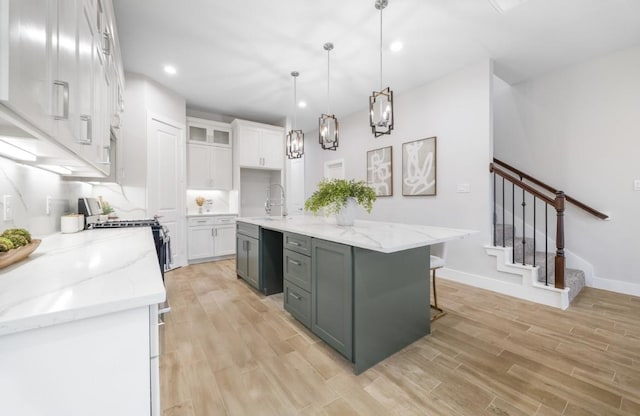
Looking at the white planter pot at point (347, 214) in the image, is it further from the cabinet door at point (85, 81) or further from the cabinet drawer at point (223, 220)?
Result: the cabinet drawer at point (223, 220)

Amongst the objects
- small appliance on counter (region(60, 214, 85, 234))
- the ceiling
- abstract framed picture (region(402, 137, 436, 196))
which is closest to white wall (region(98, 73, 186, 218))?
the ceiling

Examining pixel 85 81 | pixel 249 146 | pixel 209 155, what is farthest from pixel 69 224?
pixel 249 146

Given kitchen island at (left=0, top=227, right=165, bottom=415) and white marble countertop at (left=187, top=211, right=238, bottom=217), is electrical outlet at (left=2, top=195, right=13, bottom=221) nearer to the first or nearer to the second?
kitchen island at (left=0, top=227, right=165, bottom=415)

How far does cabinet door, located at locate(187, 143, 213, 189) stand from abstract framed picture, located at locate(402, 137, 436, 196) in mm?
3501

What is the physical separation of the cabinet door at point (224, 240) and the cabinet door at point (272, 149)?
4.75ft

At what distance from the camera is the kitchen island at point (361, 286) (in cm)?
168

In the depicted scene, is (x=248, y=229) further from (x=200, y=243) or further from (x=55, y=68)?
(x=55, y=68)

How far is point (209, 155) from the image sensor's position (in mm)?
4871

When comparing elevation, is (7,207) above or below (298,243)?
above

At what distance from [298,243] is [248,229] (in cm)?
121

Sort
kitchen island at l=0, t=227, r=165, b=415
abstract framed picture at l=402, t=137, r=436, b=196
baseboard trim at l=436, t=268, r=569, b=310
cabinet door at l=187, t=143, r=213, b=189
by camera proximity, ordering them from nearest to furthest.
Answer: kitchen island at l=0, t=227, r=165, b=415 < baseboard trim at l=436, t=268, r=569, b=310 < abstract framed picture at l=402, t=137, r=436, b=196 < cabinet door at l=187, t=143, r=213, b=189

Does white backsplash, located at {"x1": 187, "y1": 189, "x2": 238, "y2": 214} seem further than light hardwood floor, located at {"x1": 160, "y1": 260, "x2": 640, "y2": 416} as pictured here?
Yes

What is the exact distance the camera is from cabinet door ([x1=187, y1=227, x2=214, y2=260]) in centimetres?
448

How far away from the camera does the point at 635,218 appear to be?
296 centimetres
